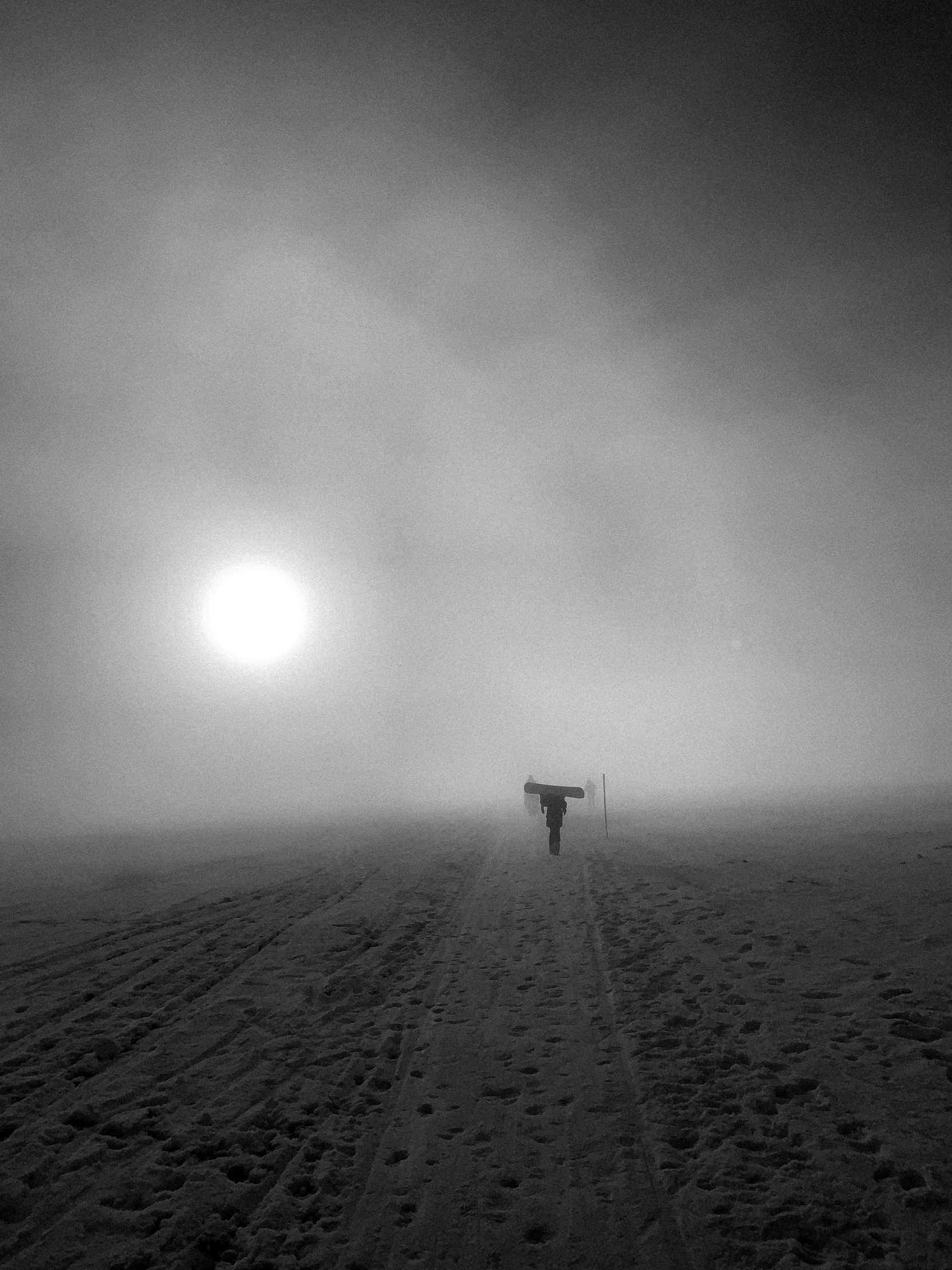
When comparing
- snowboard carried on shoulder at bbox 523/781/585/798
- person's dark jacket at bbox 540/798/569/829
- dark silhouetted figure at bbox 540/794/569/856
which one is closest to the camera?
dark silhouetted figure at bbox 540/794/569/856

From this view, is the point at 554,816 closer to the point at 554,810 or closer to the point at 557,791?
the point at 554,810

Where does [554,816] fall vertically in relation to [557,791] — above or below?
below

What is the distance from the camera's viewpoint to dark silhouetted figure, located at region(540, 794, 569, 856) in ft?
74.9

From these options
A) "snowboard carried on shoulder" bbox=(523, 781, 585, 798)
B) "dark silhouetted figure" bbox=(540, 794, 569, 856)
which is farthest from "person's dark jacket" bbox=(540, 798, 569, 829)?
"snowboard carried on shoulder" bbox=(523, 781, 585, 798)

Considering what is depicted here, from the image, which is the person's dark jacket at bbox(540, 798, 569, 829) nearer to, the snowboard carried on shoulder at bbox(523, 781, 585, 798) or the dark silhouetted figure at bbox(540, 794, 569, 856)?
the dark silhouetted figure at bbox(540, 794, 569, 856)

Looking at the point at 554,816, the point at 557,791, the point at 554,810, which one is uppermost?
the point at 557,791

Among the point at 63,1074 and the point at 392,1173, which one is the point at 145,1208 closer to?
the point at 392,1173

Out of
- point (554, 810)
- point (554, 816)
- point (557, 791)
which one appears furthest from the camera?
point (557, 791)

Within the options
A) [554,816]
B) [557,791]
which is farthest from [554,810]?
[557,791]

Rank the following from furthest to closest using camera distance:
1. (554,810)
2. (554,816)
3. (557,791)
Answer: (557,791) → (554,810) → (554,816)

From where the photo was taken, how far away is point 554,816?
23.3m

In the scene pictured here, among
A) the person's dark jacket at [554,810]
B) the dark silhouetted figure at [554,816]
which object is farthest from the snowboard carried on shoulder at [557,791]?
the person's dark jacket at [554,810]

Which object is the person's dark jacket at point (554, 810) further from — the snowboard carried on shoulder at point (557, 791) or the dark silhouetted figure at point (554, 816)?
the snowboard carried on shoulder at point (557, 791)

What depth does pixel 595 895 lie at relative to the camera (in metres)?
15.2
